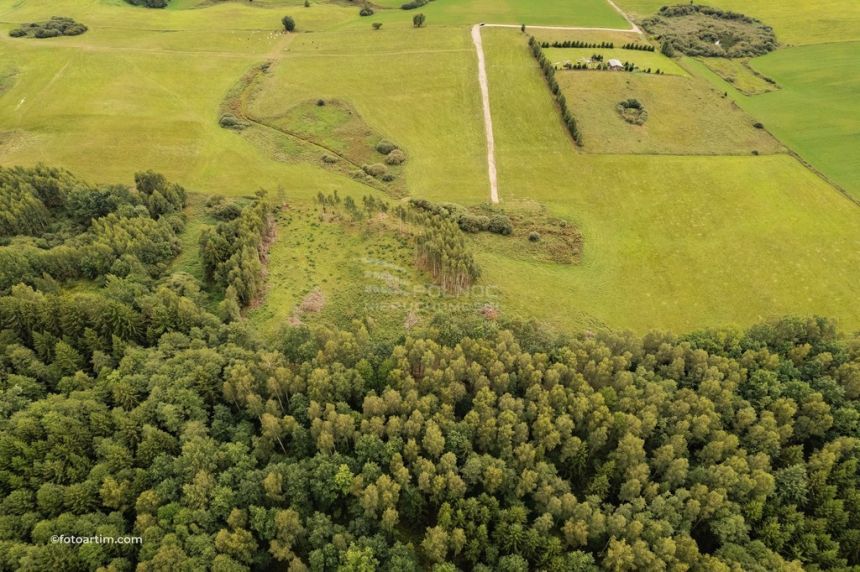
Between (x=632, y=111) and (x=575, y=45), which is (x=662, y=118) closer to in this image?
(x=632, y=111)

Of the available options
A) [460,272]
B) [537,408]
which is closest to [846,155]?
[460,272]

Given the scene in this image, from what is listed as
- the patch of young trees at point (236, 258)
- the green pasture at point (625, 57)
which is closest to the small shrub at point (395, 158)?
the patch of young trees at point (236, 258)

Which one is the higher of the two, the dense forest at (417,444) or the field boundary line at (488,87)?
the field boundary line at (488,87)

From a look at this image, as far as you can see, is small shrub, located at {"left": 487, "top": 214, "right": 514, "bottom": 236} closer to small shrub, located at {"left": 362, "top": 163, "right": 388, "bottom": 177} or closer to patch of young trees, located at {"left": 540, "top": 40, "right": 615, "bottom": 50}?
small shrub, located at {"left": 362, "top": 163, "right": 388, "bottom": 177}

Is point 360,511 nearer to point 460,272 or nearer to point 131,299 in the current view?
point 460,272

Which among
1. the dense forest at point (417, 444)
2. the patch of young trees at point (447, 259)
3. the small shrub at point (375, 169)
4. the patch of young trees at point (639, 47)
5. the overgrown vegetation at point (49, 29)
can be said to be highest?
the overgrown vegetation at point (49, 29)

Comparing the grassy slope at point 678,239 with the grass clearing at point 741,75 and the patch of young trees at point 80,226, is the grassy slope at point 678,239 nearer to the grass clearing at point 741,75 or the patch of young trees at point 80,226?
the grass clearing at point 741,75

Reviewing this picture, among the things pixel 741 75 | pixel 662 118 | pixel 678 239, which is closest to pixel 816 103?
pixel 741 75
